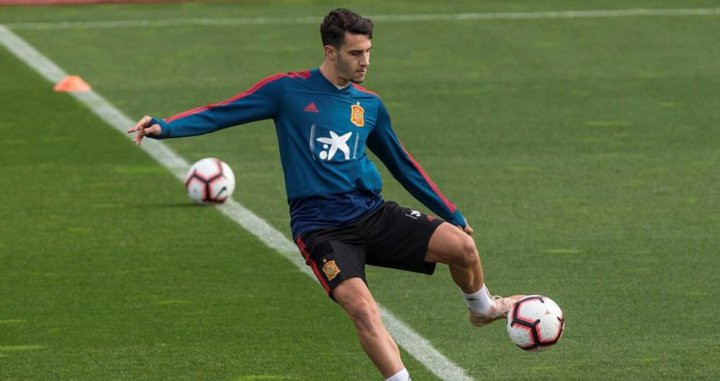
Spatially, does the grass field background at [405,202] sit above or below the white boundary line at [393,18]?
above

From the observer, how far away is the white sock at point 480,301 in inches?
350

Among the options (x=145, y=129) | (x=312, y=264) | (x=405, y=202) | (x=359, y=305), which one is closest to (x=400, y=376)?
(x=359, y=305)

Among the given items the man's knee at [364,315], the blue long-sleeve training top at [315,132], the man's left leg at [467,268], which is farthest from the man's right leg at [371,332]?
the man's left leg at [467,268]

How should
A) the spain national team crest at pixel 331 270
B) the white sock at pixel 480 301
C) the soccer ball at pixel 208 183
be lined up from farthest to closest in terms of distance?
1. the soccer ball at pixel 208 183
2. the white sock at pixel 480 301
3. the spain national team crest at pixel 331 270

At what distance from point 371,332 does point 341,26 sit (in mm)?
1488

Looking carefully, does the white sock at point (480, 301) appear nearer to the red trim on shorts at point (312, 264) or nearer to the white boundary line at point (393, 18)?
the red trim on shorts at point (312, 264)

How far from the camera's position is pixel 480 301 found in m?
8.92

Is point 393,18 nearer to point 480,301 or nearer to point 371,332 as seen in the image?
point 480,301

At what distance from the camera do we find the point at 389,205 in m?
8.51

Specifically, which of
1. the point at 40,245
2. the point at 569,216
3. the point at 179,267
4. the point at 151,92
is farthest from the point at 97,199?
the point at 151,92

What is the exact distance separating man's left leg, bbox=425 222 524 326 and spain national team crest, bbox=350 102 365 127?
0.64 metres

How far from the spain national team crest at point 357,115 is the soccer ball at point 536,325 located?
4.29ft

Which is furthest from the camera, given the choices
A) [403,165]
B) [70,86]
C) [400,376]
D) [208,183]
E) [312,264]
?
[70,86]

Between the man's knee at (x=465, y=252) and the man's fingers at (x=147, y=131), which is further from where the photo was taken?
the man's knee at (x=465, y=252)
